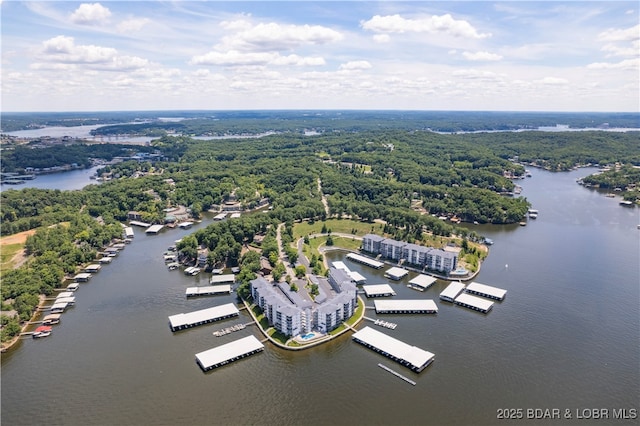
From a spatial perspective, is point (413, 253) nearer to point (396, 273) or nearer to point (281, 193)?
point (396, 273)

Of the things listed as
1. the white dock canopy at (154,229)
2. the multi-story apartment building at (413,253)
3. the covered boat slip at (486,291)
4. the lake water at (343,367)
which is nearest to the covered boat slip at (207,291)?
the lake water at (343,367)

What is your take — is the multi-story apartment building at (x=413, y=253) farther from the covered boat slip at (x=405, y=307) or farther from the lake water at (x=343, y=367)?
the covered boat slip at (x=405, y=307)

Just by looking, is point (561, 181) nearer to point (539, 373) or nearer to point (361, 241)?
Result: point (361, 241)

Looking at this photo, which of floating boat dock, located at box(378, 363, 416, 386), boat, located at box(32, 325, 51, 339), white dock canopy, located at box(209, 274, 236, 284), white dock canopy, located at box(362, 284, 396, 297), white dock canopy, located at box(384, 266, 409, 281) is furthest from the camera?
white dock canopy, located at box(384, 266, 409, 281)

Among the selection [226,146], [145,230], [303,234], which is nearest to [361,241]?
[303,234]

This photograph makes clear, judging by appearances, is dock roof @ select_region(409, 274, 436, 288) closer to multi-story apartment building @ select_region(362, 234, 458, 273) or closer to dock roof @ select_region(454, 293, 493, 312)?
multi-story apartment building @ select_region(362, 234, 458, 273)

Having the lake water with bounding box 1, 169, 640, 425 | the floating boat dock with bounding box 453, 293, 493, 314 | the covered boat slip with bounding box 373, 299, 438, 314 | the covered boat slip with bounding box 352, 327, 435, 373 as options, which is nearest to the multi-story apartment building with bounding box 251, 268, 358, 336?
the lake water with bounding box 1, 169, 640, 425

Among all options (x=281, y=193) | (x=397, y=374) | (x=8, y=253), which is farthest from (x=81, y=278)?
(x=281, y=193)
